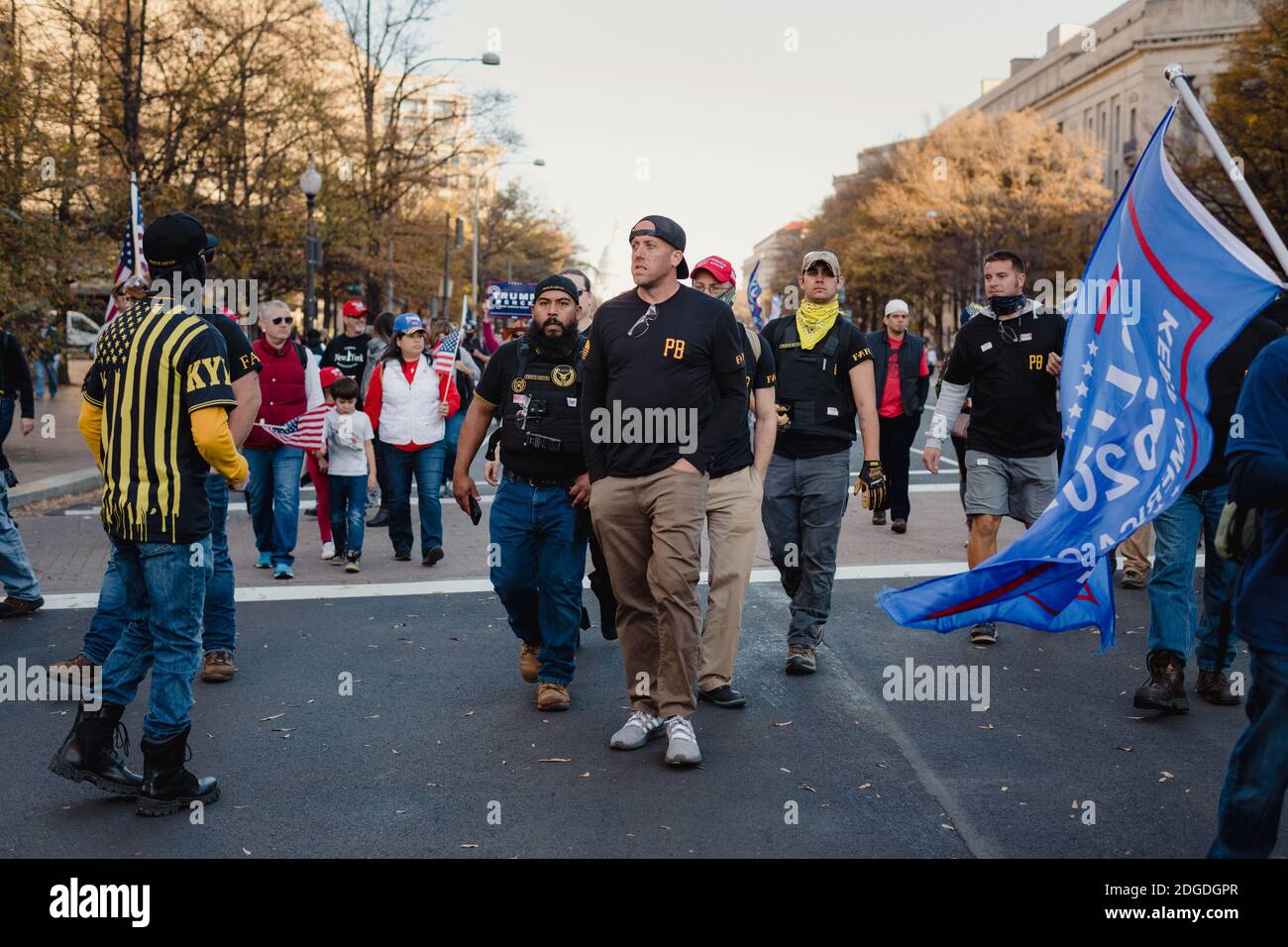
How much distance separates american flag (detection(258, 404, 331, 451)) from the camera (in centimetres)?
876

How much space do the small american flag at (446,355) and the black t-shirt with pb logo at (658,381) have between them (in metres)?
5.32

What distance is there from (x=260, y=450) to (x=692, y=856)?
5718 mm

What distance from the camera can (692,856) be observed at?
402 centimetres

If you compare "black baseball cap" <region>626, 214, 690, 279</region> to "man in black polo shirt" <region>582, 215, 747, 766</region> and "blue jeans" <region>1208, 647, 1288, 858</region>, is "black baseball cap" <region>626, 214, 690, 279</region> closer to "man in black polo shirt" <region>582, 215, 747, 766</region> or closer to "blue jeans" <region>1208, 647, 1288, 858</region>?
"man in black polo shirt" <region>582, 215, 747, 766</region>

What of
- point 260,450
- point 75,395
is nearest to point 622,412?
point 260,450

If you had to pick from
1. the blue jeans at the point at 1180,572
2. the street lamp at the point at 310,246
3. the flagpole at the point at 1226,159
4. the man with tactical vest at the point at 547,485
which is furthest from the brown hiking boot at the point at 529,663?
the street lamp at the point at 310,246

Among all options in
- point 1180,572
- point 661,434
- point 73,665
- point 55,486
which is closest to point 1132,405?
point 1180,572

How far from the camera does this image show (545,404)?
5906 mm

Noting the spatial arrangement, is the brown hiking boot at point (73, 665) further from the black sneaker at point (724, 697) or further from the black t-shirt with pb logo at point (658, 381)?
the black sneaker at point (724, 697)

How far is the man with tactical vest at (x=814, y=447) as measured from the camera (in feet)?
21.2

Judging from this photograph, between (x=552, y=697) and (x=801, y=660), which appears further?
(x=801, y=660)

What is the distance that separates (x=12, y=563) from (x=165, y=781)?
147 inches

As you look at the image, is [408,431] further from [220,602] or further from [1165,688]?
[1165,688]

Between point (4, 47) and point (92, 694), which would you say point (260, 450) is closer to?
point (92, 694)
